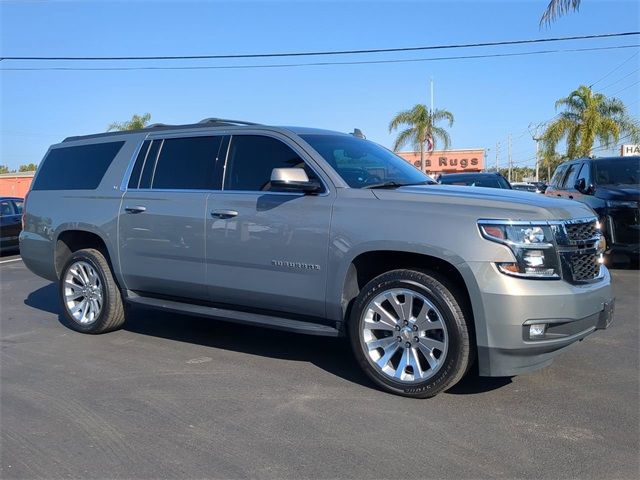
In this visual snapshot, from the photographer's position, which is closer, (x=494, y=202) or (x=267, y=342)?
(x=494, y=202)

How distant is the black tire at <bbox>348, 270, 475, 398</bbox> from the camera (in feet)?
12.8

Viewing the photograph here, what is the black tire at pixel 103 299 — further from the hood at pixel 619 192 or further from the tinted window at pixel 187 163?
the hood at pixel 619 192

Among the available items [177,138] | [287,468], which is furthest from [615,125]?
[287,468]

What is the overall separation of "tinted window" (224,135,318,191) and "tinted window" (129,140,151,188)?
1140mm

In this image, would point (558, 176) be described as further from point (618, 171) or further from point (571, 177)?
point (618, 171)

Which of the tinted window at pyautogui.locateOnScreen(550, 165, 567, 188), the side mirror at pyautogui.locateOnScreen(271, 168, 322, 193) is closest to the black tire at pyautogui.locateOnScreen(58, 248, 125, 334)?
the side mirror at pyautogui.locateOnScreen(271, 168, 322, 193)

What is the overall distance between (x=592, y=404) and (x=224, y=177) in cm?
337

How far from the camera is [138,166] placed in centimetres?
578

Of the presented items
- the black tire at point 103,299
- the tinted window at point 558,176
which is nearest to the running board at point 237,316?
the black tire at point 103,299

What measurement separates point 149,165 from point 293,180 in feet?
6.50

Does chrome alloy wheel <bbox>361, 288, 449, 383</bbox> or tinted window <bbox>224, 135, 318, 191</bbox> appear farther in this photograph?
tinted window <bbox>224, 135, 318, 191</bbox>

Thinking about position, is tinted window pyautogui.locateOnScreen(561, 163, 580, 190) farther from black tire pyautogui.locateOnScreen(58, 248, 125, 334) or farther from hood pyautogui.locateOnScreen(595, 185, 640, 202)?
black tire pyautogui.locateOnScreen(58, 248, 125, 334)

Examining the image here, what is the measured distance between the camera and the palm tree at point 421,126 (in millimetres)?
33875

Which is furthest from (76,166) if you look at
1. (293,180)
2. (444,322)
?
(444,322)
